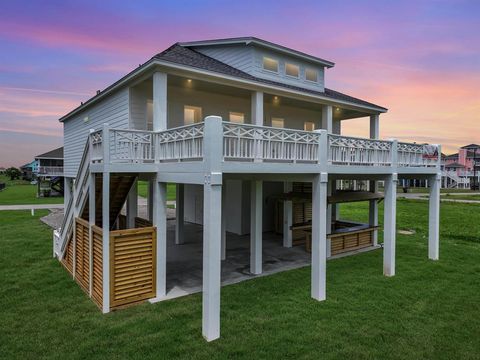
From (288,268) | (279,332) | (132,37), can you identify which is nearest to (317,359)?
(279,332)

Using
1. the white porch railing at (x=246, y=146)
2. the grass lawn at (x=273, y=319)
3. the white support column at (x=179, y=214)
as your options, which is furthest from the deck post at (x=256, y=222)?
the white support column at (x=179, y=214)

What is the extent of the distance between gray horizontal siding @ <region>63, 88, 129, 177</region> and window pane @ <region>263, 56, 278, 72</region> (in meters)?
6.14

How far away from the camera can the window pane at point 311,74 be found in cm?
1500

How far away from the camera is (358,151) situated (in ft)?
32.5

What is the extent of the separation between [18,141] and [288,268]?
149ft

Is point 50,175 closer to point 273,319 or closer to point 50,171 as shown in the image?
point 50,171

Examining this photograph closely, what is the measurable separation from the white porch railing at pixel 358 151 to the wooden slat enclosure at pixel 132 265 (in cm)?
569

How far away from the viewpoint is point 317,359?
221 inches

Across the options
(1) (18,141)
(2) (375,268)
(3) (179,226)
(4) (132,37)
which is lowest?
(2) (375,268)

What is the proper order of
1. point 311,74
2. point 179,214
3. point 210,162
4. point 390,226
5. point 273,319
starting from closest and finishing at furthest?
1. point 210,162
2. point 273,319
3. point 390,226
4. point 179,214
5. point 311,74

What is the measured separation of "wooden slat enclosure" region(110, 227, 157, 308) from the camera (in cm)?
763

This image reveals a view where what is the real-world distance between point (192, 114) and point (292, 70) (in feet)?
18.0

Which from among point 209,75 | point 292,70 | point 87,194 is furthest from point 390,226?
point 87,194

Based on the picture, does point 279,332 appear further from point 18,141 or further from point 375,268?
point 18,141
